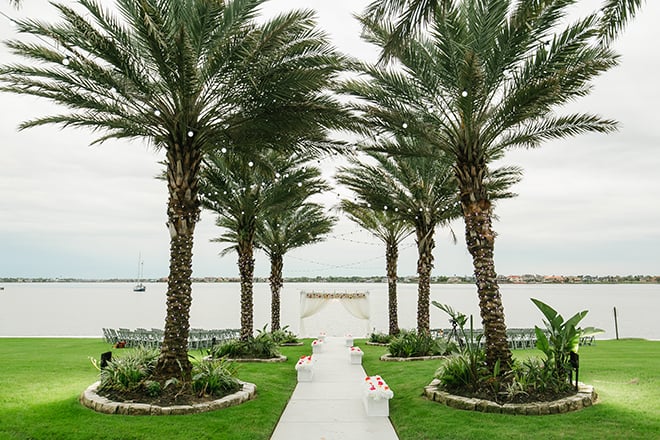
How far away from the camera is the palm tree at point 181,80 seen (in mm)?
8016

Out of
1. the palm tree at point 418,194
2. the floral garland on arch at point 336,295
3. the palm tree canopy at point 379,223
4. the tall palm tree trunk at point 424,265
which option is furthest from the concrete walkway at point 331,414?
the floral garland on arch at point 336,295

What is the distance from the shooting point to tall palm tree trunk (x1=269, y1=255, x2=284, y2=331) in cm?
2177

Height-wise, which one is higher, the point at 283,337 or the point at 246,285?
the point at 246,285

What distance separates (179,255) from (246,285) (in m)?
7.12

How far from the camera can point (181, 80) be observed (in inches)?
327

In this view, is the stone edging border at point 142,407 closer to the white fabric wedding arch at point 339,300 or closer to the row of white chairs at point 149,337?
the row of white chairs at point 149,337

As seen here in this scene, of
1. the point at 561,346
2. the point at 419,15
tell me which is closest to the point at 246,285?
the point at 561,346

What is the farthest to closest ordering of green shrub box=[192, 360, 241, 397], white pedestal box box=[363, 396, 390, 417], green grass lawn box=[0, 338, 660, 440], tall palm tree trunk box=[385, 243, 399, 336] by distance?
tall palm tree trunk box=[385, 243, 399, 336], green shrub box=[192, 360, 241, 397], white pedestal box box=[363, 396, 390, 417], green grass lawn box=[0, 338, 660, 440]

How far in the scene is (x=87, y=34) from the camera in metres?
7.93

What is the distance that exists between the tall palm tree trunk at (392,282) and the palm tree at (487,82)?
36.2 ft

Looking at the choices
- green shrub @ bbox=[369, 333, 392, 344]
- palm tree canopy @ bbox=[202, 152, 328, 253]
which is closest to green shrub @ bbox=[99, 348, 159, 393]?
palm tree canopy @ bbox=[202, 152, 328, 253]

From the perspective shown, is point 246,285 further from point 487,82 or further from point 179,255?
point 487,82

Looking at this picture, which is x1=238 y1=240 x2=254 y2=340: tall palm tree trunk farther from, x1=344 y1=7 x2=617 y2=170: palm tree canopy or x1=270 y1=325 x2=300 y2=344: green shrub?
x1=344 y1=7 x2=617 y2=170: palm tree canopy

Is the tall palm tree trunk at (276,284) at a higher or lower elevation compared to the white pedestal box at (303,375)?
higher
